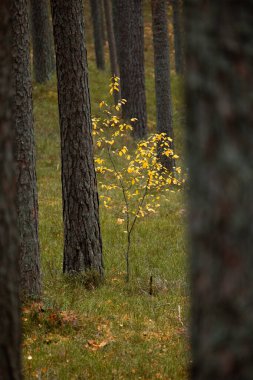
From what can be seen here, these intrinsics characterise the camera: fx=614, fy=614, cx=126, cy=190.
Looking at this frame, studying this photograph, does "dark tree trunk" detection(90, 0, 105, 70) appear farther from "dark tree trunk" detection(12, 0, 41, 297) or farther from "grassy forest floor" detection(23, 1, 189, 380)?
"dark tree trunk" detection(12, 0, 41, 297)

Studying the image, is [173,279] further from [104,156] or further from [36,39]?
[36,39]

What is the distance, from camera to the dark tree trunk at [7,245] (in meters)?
3.28

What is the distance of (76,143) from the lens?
9.27 metres

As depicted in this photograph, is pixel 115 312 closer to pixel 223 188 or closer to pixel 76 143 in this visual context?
pixel 76 143

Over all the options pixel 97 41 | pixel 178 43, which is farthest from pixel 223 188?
pixel 178 43

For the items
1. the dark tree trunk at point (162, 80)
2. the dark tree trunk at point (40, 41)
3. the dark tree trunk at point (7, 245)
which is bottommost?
the dark tree trunk at point (7, 245)

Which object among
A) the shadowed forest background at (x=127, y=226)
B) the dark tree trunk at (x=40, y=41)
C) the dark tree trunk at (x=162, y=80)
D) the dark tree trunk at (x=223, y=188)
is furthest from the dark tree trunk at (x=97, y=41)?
the dark tree trunk at (x=223, y=188)

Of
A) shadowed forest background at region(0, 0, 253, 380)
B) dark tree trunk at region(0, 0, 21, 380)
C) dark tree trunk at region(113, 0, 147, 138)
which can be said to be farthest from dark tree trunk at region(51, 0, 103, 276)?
dark tree trunk at region(113, 0, 147, 138)

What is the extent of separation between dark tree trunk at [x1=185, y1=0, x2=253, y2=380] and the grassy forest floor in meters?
3.88

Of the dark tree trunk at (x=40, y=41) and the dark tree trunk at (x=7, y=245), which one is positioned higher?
the dark tree trunk at (x=40, y=41)

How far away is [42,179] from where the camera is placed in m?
17.3

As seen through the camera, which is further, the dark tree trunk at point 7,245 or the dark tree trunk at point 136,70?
the dark tree trunk at point 136,70

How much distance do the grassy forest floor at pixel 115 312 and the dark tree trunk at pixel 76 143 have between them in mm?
565

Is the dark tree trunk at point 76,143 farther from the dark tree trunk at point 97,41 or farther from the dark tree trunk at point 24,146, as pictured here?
the dark tree trunk at point 97,41
